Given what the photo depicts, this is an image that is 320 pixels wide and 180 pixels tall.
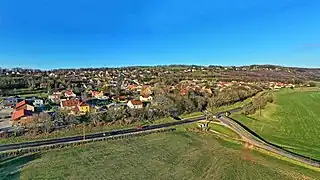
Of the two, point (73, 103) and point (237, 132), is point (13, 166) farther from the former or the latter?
point (73, 103)

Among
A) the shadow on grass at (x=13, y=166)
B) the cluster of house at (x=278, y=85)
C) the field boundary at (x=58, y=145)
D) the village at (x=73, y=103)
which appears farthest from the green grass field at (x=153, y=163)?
the cluster of house at (x=278, y=85)

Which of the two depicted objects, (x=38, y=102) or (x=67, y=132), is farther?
(x=38, y=102)

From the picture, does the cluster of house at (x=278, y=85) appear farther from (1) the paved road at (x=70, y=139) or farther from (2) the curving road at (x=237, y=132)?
(1) the paved road at (x=70, y=139)

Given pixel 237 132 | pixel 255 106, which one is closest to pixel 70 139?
pixel 237 132

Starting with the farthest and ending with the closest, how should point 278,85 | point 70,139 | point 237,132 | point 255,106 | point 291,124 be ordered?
point 278,85 → point 255,106 → point 291,124 → point 237,132 → point 70,139

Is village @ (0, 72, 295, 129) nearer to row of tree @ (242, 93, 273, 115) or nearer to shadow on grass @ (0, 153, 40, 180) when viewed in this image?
shadow on grass @ (0, 153, 40, 180)
